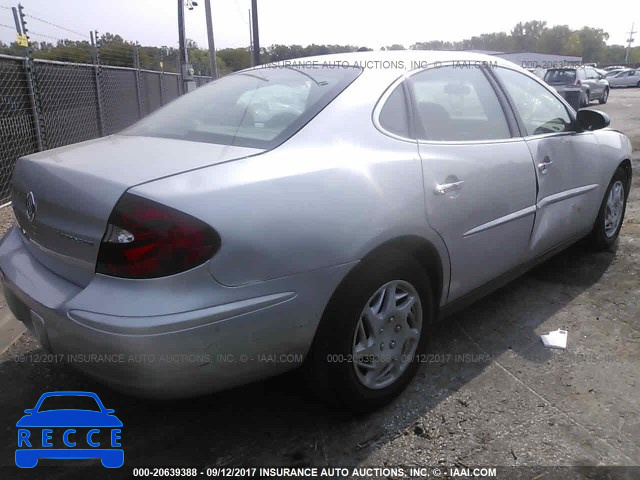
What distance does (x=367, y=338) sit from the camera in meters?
2.27

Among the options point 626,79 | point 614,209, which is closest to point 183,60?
point 614,209

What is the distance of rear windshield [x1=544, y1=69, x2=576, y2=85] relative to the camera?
793 inches

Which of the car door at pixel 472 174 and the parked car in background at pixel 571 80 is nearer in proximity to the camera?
the car door at pixel 472 174

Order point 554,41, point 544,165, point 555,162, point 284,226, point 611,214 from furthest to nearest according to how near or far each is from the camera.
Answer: point 554,41
point 611,214
point 555,162
point 544,165
point 284,226

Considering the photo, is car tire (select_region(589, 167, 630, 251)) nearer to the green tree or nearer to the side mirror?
the side mirror

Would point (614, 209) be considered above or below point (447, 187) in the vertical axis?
below

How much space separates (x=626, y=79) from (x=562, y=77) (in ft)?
88.4

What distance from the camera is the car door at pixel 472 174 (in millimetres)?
2490

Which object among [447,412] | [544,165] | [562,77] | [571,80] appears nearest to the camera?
[447,412]

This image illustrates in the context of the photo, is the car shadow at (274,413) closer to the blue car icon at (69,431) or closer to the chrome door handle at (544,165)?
the blue car icon at (69,431)

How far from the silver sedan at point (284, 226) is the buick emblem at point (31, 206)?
0.02 meters

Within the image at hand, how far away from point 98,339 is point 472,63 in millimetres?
2496

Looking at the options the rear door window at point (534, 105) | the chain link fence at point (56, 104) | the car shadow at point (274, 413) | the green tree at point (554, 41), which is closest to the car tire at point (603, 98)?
the chain link fence at point (56, 104)

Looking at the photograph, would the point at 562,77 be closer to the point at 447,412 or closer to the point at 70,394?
the point at 447,412
